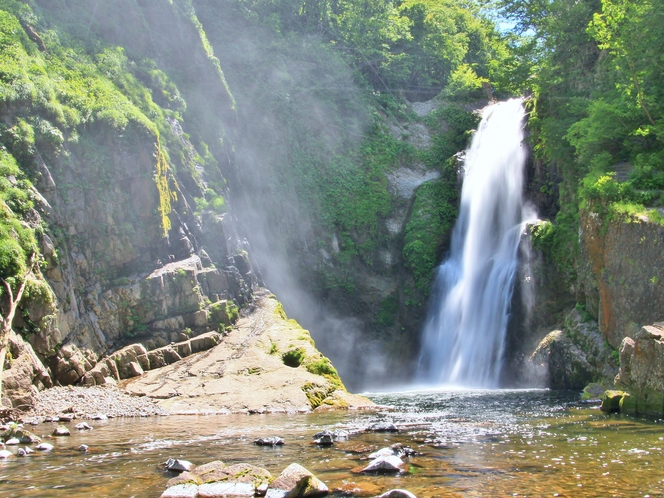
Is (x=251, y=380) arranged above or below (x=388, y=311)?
below

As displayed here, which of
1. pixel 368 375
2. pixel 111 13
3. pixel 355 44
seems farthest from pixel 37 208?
pixel 355 44

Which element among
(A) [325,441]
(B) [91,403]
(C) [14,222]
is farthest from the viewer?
(C) [14,222]

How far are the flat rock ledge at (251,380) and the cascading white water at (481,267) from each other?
882cm

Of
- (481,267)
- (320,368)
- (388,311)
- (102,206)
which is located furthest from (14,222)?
(388,311)

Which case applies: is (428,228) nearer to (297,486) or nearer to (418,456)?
(418,456)

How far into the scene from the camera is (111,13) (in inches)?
1251

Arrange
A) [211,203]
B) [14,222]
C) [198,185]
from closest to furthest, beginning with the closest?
1. [14,222]
2. [211,203]
3. [198,185]

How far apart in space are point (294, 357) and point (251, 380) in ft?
7.75

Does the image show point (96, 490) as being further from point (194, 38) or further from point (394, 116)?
point (394, 116)

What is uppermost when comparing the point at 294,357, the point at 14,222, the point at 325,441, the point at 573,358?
A: the point at 14,222

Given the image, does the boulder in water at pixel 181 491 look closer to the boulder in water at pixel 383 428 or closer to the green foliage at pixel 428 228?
the boulder in water at pixel 383 428

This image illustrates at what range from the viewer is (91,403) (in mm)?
17000

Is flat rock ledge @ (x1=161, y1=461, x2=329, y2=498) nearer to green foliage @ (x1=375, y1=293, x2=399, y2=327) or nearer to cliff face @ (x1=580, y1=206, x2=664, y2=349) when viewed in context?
cliff face @ (x1=580, y1=206, x2=664, y2=349)

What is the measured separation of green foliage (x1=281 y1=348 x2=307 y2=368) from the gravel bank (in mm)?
5384
